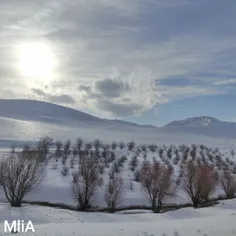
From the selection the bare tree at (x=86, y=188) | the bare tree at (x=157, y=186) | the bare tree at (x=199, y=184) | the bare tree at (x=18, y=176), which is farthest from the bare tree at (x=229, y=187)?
the bare tree at (x=18, y=176)

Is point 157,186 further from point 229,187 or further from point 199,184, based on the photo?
point 229,187

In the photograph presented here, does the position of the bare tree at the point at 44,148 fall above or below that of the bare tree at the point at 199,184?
above

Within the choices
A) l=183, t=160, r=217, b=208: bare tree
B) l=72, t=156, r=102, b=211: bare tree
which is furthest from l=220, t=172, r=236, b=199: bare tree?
l=72, t=156, r=102, b=211: bare tree

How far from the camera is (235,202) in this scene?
5006cm

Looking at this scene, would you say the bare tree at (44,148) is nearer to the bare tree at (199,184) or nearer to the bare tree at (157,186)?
the bare tree at (157,186)

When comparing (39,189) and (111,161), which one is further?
(111,161)

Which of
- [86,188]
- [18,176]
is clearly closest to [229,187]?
[86,188]

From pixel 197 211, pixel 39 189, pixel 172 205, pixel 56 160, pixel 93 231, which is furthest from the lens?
pixel 56 160

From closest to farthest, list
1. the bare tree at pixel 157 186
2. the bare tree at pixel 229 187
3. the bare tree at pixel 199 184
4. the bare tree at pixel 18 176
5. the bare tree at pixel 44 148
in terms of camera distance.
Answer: the bare tree at pixel 18 176
the bare tree at pixel 157 186
the bare tree at pixel 199 184
the bare tree at pixel 229 187
the bare tree at pixel 44 148

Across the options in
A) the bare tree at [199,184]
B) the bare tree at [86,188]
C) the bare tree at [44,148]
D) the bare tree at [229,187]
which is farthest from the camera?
the bare tree at [44,148]

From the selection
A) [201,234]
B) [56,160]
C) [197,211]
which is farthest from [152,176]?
[56,160]

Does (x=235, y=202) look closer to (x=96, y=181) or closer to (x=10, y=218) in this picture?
(x=96, y=181)

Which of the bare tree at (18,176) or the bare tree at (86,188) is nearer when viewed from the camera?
the bare tree at (18,176)

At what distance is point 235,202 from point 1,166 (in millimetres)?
31276
